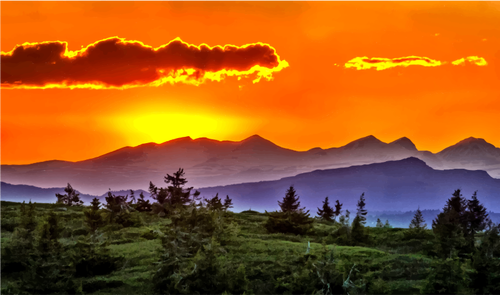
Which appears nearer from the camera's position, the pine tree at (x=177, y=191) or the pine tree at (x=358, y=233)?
the pine tree at (x=358, y=233)

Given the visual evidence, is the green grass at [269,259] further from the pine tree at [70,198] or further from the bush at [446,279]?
the pine tree at [70,198]

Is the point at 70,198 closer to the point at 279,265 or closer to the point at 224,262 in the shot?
the point at 224,262

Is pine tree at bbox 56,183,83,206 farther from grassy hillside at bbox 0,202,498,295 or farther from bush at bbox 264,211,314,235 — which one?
bush at bbox 264,211,314,235

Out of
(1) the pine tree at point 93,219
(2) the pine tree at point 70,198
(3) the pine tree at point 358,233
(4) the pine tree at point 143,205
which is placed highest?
(2) the pine tree at point 70,198

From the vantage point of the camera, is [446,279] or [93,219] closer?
[446,279]

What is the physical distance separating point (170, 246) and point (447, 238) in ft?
76.1

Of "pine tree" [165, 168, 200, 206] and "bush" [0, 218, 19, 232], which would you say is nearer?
"bush" [0, 218, 19, 232]

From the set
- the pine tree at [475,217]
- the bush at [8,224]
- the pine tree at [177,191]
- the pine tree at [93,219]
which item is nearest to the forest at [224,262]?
the bush at [8,224]

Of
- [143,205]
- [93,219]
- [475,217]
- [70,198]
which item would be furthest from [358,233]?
[70,198]

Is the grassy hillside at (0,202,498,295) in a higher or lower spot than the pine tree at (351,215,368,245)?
lower

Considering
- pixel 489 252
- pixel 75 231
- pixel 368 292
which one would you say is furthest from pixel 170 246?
pixel 75 231

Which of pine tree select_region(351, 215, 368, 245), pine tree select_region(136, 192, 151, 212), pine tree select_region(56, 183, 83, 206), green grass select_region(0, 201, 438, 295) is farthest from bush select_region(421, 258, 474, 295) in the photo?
pine tree select_region(56, 183, 83, 206)

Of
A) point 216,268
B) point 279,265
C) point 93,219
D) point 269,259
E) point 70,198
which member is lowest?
point 279,265

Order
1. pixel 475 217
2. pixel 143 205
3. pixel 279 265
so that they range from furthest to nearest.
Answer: pixel 475 217 → pixel 143 205 → pixel 279 265
